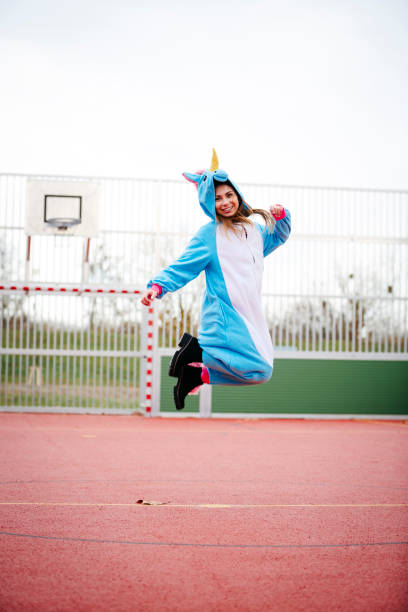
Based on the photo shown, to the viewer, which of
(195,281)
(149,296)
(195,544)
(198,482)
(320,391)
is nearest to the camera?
(195,544)

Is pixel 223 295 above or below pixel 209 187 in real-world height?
below

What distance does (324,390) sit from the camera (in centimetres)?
1419

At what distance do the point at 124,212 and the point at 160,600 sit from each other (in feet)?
37.6

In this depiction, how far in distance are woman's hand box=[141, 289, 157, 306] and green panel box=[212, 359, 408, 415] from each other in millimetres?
9674

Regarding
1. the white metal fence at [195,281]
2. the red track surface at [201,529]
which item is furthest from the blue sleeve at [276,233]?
the white metal fence at [195,281]

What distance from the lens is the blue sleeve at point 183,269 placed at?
4457 mm

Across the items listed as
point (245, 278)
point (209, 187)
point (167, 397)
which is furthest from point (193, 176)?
point (167, 397)

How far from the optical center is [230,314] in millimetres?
4461

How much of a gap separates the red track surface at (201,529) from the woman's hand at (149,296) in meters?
1.44

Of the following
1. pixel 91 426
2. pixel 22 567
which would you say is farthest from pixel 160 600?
pixel 91 426

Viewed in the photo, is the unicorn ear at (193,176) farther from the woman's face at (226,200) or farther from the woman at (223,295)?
the woman's face at (226,200)

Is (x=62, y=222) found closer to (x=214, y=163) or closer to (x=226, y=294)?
(x=214, y=163)

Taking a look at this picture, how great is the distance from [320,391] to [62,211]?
20.9 ft

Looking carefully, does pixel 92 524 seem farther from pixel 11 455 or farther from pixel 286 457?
pixel 286 457
